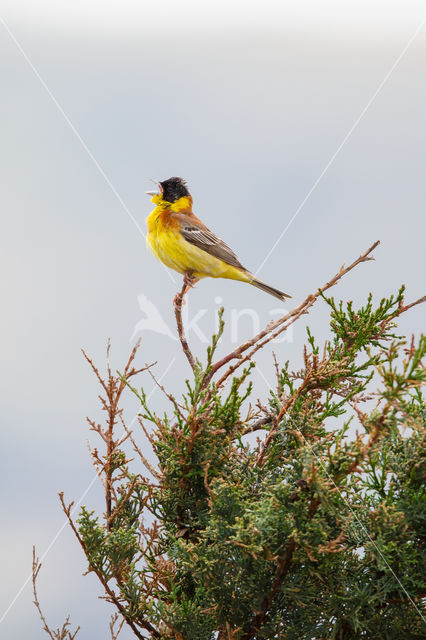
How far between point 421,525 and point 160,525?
1.33 meters

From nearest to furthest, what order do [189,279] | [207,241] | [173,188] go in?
[189,279] → [207,241] → [173,188]

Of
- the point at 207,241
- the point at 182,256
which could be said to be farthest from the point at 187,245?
the point at 207,241

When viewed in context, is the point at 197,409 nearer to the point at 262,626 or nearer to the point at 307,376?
the point at 307,376

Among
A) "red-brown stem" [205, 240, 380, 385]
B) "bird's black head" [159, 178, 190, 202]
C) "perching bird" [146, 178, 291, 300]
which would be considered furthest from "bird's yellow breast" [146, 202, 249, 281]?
"red-brown stem" [205, 240, 380, 385]

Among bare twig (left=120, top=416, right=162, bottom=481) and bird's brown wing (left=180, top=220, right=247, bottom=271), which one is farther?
bird's brown wing (left=180, top=220, right=247, bottom=271)

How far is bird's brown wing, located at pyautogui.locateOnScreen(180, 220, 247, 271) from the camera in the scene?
18.9 ft

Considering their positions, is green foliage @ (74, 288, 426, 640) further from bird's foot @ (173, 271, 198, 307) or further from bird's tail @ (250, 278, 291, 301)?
bird's tail @ (250, 278, 291, 301)

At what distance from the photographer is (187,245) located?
221 inches

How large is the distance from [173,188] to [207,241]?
0.80m

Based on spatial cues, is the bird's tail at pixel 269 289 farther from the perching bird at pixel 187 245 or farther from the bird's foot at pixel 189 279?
the bird's foot at pixel 189 279

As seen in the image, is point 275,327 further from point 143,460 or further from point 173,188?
point 173,188

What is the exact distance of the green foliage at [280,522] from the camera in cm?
260

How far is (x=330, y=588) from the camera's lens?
2797 millimetres

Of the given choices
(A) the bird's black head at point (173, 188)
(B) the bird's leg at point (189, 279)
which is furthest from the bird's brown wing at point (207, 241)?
(A) the bird's black head at point (173, 188)
